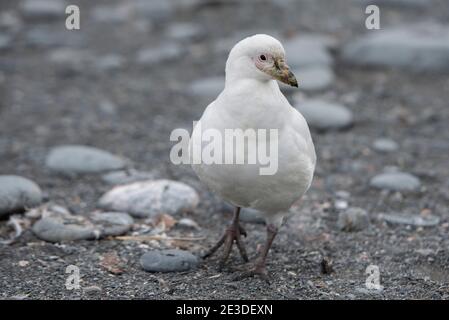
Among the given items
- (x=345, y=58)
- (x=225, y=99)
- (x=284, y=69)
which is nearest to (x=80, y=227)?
(x=225, y=99)

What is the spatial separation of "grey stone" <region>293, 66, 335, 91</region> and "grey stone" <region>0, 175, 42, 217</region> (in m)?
3.71

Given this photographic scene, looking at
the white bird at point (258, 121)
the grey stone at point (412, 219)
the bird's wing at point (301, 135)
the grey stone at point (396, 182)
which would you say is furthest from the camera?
the grey stone at point (396, 182)

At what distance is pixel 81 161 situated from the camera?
6.71 meters

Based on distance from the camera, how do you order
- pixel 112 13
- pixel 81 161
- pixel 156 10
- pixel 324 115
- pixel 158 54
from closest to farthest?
1. pixel 81 161
2. pixel 324 115
3. pixel 158 54
4. pixel 156 10
5. pixel 112 13

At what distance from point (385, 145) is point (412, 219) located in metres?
1.64

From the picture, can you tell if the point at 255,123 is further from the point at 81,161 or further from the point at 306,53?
the point at 306,53

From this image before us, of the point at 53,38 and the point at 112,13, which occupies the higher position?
the point at 112,13

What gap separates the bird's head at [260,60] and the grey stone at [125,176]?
2313 mm

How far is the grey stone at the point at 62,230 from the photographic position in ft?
17.2

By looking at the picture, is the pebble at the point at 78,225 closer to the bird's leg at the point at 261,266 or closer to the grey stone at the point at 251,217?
the grey stone at the point at 251,217

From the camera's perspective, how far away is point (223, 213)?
19.7 feet

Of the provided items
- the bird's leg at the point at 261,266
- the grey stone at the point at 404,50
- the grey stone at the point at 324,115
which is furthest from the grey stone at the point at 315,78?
the bird's leg at the point at 261,266

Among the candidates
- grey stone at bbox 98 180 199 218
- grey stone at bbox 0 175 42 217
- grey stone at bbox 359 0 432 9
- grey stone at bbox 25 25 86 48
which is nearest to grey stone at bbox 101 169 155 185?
grey stone at bbox 98 180 199 218

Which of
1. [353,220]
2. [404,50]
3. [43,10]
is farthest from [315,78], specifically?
[43,10]
